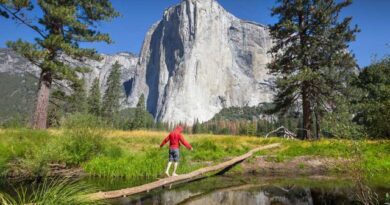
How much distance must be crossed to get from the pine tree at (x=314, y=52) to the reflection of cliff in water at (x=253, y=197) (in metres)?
13.4

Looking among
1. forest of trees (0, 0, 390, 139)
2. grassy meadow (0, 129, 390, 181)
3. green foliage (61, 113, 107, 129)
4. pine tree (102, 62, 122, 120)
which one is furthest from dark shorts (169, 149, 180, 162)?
pine tree (102, 62, 122, 120)

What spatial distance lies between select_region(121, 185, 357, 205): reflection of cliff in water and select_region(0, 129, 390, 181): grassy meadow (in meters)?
3.03

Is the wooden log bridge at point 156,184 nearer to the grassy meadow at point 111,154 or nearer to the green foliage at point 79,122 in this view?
the grassy meadow at point 111,154

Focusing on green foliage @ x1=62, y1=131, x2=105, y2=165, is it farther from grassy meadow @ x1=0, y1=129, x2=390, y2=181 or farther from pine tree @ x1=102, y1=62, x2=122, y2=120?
pine tree @ x1=102, y1=62, x2=122, y2=120

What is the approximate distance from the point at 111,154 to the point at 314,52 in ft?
51.1

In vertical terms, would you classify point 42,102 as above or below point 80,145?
above

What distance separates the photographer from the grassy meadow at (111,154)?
1319 cm

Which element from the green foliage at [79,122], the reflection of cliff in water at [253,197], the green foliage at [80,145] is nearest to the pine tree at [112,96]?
the green foliage at [80,145]

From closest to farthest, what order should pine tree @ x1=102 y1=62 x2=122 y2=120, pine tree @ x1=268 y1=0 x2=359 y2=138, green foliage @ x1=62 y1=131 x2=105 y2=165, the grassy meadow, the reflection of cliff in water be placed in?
the reflection of cliff in water
the grassy meadow
green foliage @ x1=62 y1=131 x2=105 y2=165
pine tree @ x1=268 y1=0 x2=359 y2=138
pine tree @ x1=102 y1=62 x2=122 y2=120

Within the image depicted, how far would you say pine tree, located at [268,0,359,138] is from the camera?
24344 millimetres

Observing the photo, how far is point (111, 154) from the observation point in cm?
1589

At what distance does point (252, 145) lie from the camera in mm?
19469

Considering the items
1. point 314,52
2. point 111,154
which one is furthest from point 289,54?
point 111,154

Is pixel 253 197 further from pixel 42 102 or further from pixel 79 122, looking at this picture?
pixel 42 102
